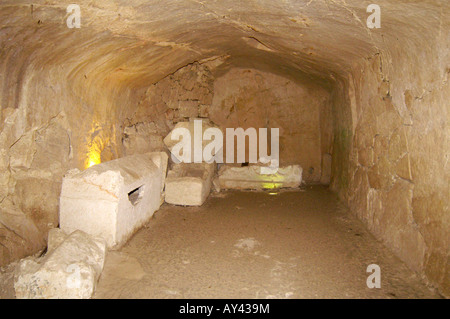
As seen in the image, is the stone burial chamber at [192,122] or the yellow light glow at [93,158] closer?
the stone burial chamber at [192,122]

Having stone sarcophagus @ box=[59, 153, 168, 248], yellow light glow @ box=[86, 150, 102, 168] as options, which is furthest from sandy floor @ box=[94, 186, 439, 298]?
yellow light glow @ box=[86, 150, 102, 168]

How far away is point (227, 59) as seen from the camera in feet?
22.0

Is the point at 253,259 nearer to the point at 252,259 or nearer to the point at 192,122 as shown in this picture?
the point at 252,259

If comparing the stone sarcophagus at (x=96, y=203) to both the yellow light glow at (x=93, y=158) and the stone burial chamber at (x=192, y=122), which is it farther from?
the yellow light glow at (x=93, y=158)

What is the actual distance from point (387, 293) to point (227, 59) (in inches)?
207

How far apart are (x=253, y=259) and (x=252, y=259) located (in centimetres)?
1

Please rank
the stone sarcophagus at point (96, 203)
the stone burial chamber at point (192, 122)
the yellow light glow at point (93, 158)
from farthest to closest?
the yellow light glow at point (93, 158), the stone sarcophagus at point (96, 203), the stone burial chamber at point (192, 122)

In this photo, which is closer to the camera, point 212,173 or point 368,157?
Result: point 368,157

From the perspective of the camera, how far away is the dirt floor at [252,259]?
8.97 ft

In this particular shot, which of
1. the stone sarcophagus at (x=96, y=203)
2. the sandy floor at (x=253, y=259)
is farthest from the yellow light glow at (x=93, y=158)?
the sandy floor at (x=253, y=259)

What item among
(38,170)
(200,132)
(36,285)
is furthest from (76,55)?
(200,132)

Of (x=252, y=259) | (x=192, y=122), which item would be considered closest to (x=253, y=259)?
(x=252, y=259)

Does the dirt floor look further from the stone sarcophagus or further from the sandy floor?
the stone sarcophagus
